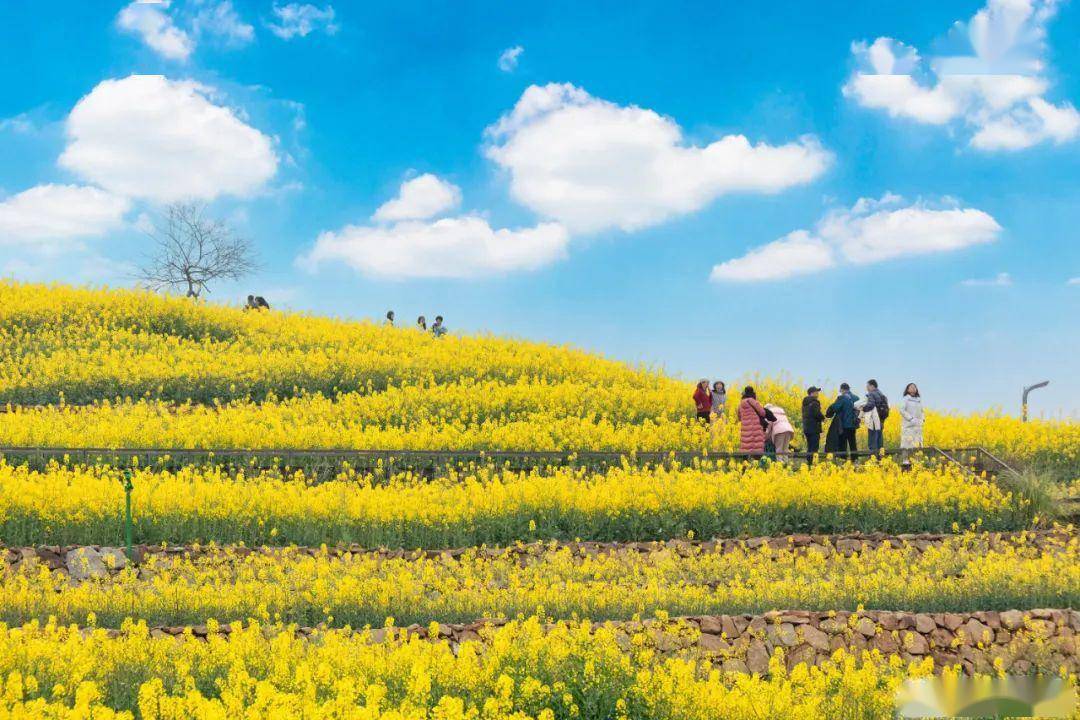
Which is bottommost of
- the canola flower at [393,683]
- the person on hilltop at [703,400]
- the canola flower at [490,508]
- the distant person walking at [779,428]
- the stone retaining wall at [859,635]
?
the stone retaining wall at [859,635]

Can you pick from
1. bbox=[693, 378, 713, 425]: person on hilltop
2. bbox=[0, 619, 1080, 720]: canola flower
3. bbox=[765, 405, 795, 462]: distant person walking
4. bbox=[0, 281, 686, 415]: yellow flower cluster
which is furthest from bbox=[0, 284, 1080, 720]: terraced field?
bbox=[765, 405, 795, 462]: distant person walking

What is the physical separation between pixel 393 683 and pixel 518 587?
13.8 feet

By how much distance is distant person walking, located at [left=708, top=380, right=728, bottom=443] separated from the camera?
70.5 feet

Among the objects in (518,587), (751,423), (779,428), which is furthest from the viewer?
(779,428)

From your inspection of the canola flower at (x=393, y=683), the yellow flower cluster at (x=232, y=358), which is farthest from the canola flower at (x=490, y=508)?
the yellow flower cluster at (x=232, y=358)

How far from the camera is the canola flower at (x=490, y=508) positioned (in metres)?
14.7

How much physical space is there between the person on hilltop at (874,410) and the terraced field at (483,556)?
1279 millimetres

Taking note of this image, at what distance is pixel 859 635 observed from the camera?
10.3 metres

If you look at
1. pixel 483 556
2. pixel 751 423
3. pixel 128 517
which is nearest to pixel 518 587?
pixel 483 556

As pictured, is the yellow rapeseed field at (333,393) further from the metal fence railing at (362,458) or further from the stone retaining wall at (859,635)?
the stone retaining wall at (859,635)

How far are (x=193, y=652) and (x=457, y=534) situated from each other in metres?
6.93

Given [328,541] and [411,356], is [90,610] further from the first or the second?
[411,356]

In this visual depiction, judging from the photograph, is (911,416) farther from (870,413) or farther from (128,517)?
(128,517)

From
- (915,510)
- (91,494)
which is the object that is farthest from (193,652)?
(915,510)
